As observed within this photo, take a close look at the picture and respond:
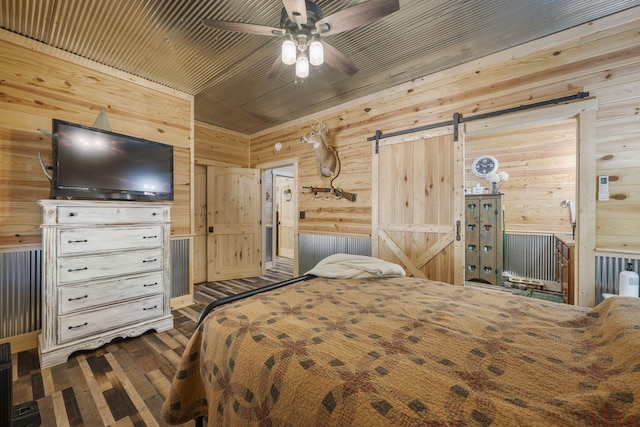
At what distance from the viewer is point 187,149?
366 centimetres

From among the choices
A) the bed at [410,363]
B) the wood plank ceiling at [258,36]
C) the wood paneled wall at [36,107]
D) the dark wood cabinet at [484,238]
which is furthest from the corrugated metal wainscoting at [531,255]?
the wood paneled wall at [36,107]

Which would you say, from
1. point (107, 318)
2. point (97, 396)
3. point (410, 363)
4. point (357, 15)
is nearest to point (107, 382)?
point (97, 396)

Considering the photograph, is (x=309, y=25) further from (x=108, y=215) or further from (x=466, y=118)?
(x=108, y=215)

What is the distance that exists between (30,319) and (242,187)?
3210 millimetres

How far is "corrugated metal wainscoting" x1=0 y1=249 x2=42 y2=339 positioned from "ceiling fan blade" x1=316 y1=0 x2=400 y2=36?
3.27 metres

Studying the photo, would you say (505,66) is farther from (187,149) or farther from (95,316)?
(95,316)

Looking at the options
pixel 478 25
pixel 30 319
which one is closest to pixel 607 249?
pixel 478 25

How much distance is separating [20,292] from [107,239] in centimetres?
91

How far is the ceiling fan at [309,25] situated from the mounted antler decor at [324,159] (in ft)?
5.38

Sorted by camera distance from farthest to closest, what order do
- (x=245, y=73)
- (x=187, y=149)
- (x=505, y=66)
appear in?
(x=187, y=149) → (x=245, y=73) → (x=505, y=66)

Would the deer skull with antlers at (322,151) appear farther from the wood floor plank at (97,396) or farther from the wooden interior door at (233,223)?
the wood floor plank at (97,396)

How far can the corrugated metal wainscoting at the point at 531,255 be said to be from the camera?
4434 mm

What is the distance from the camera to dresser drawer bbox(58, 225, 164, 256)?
2.25 m

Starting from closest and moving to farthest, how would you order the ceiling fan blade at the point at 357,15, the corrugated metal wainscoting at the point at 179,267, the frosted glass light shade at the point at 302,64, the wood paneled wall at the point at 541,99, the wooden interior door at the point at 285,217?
the ceiling fan blade at the point at 357,15, the frosted glass light shade at the point at 302,64, the wood paneled wall at the point at 541,99, the corrugated metal wainscoting at the point at 179,267, the wooden interior door at the point at 285,217
